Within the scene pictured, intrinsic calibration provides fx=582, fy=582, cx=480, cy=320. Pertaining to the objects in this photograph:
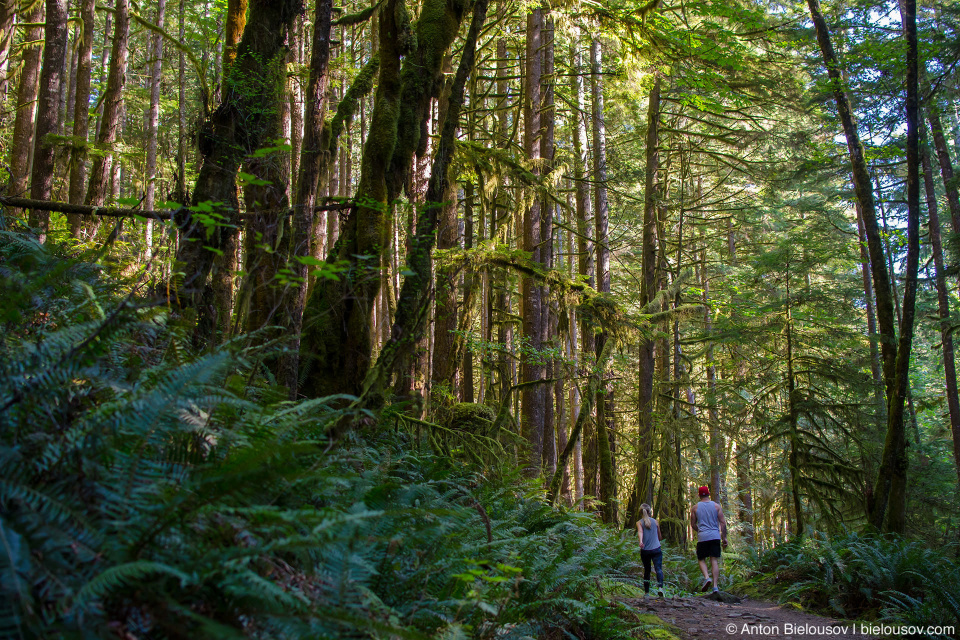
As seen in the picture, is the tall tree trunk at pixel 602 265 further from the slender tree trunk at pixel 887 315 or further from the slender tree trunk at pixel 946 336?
the slender tree trunk at pixel 946 336

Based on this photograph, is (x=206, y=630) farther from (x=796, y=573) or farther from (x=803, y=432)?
(x=803, y=432)

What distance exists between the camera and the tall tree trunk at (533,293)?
37.6 ft

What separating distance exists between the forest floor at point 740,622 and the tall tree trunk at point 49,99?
33.9 feet

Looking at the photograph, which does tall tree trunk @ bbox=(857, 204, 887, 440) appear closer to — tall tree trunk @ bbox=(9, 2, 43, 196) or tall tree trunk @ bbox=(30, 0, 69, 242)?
tall tree trunk @ bbox=(30, 0, 69, 242)

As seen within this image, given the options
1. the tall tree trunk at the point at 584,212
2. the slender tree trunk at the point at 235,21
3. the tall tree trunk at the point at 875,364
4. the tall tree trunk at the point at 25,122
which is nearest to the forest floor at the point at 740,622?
the tall tree trunk at the point at 584,212

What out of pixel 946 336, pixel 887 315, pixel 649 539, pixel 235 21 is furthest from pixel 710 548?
pixel 235 21

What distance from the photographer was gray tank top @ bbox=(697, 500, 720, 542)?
9539 millimetres

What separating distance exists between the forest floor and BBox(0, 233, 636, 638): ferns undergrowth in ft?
12.5

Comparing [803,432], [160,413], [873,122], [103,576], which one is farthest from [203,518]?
[873,122]

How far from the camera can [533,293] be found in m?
12.1

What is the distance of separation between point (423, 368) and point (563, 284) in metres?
2.95

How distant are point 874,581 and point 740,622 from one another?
2332 mm

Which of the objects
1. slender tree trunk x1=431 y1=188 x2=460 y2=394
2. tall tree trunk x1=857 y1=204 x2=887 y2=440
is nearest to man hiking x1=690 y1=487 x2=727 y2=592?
slender tree trunk x1=431 y1=188 x2=460 y2=394

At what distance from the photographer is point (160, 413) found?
2201mm
